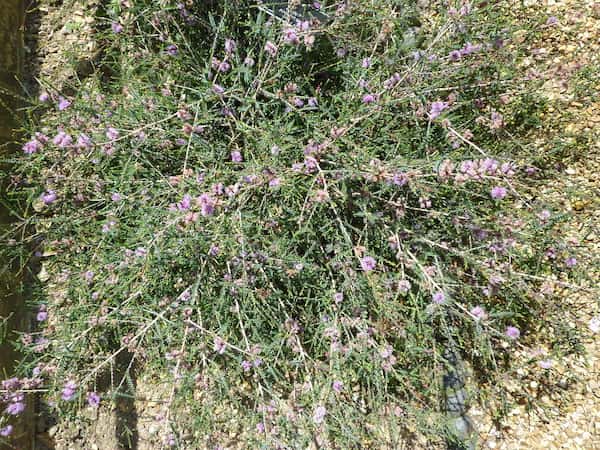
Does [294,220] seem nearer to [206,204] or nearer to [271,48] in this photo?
[206,204]

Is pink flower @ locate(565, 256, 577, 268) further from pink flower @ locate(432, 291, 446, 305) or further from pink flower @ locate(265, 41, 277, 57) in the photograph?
pink flower @ locate(265, 41, 277, 57)

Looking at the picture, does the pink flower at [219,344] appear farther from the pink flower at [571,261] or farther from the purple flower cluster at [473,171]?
the pink flower at [571,261]

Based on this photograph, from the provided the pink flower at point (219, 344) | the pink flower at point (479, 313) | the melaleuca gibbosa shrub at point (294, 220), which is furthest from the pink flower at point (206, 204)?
the pink flower at point (479, 313)

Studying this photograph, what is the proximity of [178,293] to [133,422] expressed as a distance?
89 cm

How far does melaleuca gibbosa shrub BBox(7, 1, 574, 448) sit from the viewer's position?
6.22 ft

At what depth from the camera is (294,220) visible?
2.04 meters

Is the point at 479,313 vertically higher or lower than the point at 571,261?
lower

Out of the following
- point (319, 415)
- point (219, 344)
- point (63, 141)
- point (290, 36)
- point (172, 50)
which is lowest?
point (319, 415)

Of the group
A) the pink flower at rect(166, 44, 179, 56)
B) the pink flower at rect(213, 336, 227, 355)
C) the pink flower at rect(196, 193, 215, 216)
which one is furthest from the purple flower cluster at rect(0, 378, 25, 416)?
the pink flower at rect(166, 44, 179, 56)

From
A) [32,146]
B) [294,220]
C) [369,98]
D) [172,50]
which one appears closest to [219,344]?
[294,220]

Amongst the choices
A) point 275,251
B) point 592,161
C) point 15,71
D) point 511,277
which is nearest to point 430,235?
point 511,277

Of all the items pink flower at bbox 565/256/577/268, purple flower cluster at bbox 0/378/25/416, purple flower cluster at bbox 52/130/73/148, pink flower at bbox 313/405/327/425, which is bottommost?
purple flower cluster at bbox 0/378/25/416

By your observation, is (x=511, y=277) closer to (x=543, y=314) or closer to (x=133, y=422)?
(x=543, y=314)

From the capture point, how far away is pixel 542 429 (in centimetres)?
230
